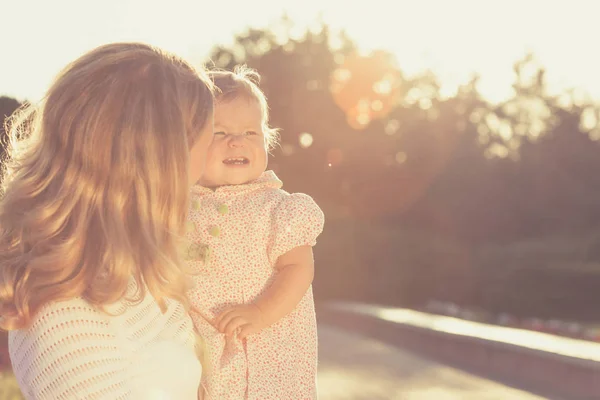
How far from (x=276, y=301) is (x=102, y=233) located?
1424 mm

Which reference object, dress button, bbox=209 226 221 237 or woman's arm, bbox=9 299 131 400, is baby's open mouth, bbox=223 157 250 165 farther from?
woman's arm, bbox=9 299 131 400

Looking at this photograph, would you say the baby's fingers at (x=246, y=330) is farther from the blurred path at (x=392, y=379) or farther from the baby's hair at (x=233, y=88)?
the blurred path at (x=392, y=379)

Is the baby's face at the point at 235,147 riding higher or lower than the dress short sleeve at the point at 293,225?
higher

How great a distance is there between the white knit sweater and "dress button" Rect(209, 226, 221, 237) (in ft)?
4.55

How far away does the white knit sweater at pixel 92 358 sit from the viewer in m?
2.42

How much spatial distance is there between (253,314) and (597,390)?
7.27 meters

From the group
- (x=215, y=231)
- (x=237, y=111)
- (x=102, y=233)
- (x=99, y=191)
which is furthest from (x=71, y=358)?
(x=237, y=111)

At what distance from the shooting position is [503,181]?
52812mm

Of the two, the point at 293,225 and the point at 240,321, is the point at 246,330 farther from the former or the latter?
the point at 293,225

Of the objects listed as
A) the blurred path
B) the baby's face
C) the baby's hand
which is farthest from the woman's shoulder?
the blurred path

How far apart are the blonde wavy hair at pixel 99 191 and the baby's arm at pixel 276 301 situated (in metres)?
1.09

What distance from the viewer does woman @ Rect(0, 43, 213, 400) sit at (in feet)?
8.00

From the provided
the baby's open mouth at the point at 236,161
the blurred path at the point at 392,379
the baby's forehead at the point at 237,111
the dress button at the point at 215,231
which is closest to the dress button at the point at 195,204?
the dress button at the point at 215,231

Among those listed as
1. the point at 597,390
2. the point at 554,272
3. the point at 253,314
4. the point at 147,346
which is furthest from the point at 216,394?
the point at 554,272
